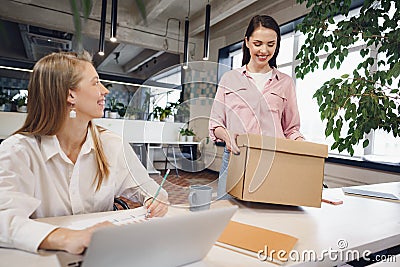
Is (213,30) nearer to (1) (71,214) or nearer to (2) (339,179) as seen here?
(2) (339,179)

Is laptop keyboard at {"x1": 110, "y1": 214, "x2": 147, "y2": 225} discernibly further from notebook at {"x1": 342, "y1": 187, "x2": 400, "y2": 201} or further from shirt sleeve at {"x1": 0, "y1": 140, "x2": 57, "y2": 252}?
notebook at {"x1": 342, "y1": 187, "x2": 400, "y2": 201}

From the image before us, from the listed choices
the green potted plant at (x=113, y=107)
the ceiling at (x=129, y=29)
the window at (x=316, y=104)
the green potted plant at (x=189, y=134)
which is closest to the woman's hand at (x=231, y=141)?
the green potted plant at (x=189, y=134)

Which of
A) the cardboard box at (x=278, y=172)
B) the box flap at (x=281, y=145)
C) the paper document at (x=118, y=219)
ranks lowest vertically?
the paper document at (x=118, y=219)

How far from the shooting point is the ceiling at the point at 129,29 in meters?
5.00

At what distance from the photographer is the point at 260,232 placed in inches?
30.3

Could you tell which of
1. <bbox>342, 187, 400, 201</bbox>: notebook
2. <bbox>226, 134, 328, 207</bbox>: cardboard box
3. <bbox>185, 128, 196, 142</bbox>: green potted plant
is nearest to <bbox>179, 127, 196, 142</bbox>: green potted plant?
<bbox>185, 128, 196, 142</bbox>: green potted plant

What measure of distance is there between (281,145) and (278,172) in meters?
0.09

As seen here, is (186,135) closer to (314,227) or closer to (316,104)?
(314,227)

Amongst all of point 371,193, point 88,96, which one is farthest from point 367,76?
point 88,96

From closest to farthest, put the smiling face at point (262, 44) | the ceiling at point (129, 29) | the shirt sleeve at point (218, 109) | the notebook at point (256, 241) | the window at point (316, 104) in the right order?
the notebook at point (256, 241) < the shirt sleeve at point (218, 109) < the smiling face at point (262, 44) < the window at point (316, 104) < the ceiling at point (129, 29)

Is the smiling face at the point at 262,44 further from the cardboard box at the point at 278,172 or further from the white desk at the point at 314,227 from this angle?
the white desk at the point at 314,227

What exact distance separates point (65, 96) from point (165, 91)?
1.26 ft

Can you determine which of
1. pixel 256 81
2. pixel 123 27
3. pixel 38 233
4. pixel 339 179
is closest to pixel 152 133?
pixel 38 233

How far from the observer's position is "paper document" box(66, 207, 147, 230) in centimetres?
72
